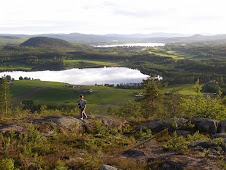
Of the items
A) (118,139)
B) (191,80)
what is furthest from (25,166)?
(191,80)

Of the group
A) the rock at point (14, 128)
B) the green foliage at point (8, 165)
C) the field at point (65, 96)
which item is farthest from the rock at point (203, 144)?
the field at point (65, 96)

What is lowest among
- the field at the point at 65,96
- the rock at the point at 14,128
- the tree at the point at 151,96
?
the field at the point at 65,96

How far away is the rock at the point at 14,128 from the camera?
15.3 meters

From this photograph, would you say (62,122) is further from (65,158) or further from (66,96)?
(66,96)

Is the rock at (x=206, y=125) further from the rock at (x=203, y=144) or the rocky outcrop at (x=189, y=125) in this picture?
the rock at (x=203, y=144)

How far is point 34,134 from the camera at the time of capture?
14.3m

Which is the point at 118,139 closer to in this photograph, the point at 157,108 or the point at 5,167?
the point at 5,167

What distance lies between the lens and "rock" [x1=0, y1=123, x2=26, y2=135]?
15318 mm

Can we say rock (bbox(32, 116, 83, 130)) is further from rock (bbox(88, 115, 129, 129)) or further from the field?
the field

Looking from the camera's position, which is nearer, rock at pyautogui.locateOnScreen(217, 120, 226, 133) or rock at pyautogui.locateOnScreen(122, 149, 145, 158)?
rock at pyautogui.locateOnScreen(122, 149, 145, 158)

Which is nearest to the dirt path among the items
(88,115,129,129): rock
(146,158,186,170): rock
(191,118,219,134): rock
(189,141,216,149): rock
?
(88,115,129,129): rock

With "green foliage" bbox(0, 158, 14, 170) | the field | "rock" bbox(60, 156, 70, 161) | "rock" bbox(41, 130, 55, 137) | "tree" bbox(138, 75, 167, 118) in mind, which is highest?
"green foliage" bbox(0, 158, 14, 170)

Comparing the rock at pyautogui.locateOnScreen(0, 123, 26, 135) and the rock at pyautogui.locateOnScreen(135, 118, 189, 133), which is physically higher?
the rock at pyautogui.locateOnScreen(0, 123, 26, 135)

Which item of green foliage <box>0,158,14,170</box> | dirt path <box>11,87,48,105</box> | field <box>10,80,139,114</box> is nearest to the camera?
green foliage <box>0,158,14,170</box>
